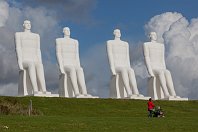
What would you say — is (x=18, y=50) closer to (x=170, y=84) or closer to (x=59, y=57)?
(x=59, y=57)

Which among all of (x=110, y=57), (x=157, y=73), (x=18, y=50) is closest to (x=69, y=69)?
(x=110, y=57)

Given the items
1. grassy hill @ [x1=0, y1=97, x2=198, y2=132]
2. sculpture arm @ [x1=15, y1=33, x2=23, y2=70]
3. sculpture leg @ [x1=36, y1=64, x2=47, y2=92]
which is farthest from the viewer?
sculpture leg @ [x1=36, y1=64, x2=47, y2=92]

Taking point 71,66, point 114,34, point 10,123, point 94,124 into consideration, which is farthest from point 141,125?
point 114,34

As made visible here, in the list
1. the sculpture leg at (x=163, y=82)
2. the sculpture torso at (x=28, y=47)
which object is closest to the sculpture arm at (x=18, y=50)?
the sculpture torso at (x=28, y=47)

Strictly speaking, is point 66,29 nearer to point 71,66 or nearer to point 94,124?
point 71,66

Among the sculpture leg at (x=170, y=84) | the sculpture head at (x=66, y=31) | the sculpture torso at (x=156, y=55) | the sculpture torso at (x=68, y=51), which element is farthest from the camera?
the sculpture torso at (x=156, y=55)

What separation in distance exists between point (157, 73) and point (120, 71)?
11.3 feet

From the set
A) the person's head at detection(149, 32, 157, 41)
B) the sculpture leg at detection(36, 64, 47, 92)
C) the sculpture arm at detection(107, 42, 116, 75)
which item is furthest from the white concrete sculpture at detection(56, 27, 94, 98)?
the person's head at detection(149, 32, 157, 41)

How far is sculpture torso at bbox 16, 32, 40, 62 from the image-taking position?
41781mm

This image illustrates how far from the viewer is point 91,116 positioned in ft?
110

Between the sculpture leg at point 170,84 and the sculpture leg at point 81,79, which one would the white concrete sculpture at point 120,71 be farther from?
the sculpture leg at point 170,84

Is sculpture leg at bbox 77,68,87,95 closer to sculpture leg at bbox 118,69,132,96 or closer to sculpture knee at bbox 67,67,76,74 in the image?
sculpture knee at bbox 67,67,76,74

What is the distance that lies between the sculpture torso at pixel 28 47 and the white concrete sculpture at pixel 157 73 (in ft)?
30.0

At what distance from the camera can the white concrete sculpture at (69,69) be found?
42.4m
